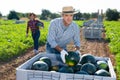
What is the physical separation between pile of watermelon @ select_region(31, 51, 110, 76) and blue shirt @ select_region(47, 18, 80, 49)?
2.62 feet

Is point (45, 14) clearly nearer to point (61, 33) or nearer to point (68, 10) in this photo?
point (61, 33)

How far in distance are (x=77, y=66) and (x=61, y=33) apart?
1.22 meters

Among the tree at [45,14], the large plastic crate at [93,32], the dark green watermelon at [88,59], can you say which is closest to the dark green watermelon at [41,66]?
the dark green watermelon at [88,59]

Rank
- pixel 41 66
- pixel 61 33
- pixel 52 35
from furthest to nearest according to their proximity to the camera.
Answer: pixel 61 33, pixel 52 35, pixel 41 66

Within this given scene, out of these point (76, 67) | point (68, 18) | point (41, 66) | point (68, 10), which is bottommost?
point (76, 67)

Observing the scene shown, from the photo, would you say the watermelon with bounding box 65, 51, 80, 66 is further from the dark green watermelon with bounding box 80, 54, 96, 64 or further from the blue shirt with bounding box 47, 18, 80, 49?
the blue shirt with bounding box 47, 18, 80, 49

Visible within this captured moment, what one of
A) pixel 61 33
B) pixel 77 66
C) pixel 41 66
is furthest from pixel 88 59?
pixel 61 33

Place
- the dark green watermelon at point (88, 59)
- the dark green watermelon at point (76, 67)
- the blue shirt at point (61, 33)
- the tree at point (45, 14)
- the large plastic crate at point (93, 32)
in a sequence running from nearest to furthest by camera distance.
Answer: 1. the dark green watermelon at point (76, 67)
2. the dark green watermelon at point (88, 59)
3. the blue shirt at point (61, 33)
4. the large plastic crate at point (93, 32)
5. the tree at point (45, 14)

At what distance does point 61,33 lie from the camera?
5.52 meters

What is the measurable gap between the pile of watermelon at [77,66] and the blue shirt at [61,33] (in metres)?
0.80

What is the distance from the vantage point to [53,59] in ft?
16.4

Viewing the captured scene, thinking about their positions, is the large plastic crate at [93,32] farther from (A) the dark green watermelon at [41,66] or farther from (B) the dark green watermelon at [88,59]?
(A) the dark green watermelon at [41,66]

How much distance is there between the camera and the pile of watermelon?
4062 millimetres

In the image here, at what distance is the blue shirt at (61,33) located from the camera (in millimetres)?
5375
